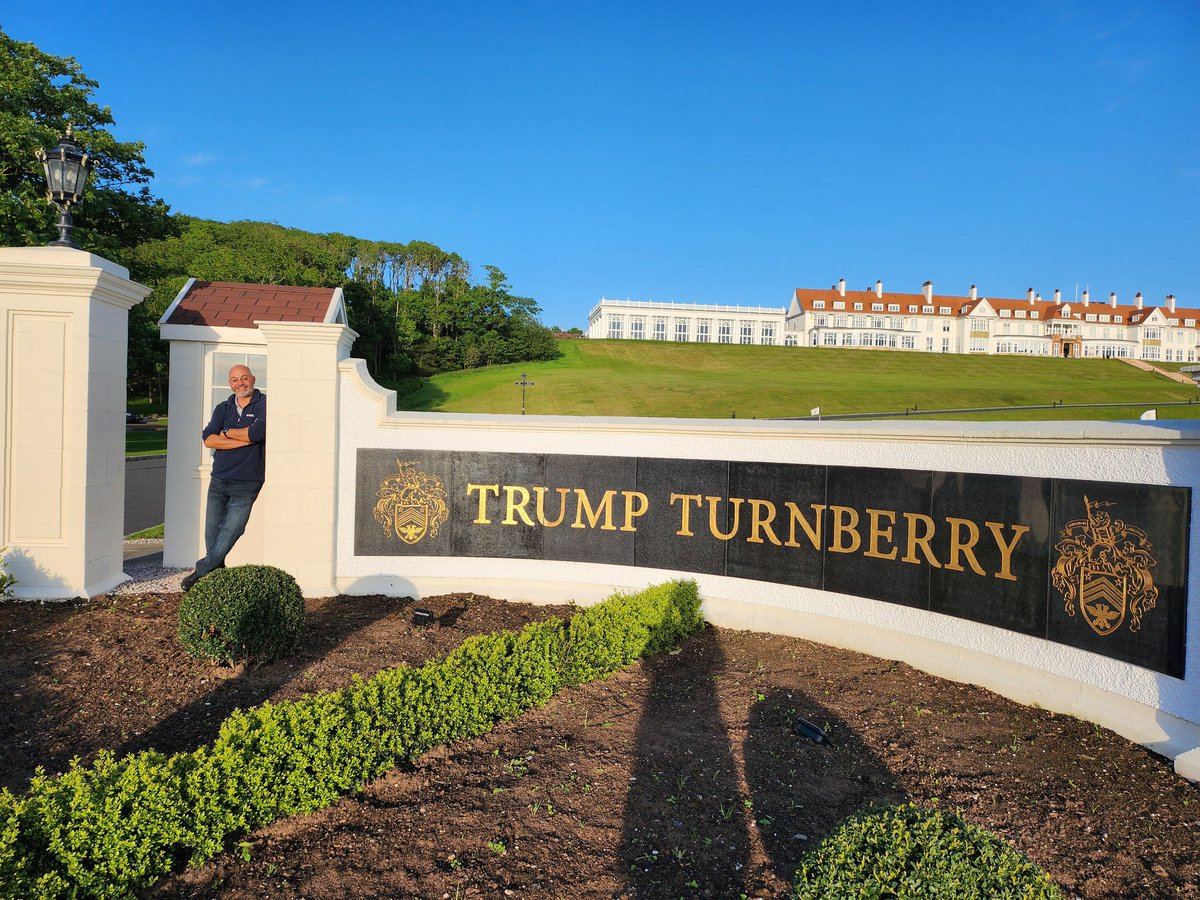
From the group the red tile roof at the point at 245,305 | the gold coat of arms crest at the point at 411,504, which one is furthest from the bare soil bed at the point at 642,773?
the red tile roof at the point at 245,305

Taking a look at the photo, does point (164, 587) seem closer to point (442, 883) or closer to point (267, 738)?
point (267, 738)

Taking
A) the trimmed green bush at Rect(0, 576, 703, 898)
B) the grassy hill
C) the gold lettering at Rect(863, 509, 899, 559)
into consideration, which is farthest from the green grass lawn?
the gold lettering at Rect(863, 509, 899, 559)

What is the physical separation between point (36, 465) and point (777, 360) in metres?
66.0

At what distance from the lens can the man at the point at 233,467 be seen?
7246mm

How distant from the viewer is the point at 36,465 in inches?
282

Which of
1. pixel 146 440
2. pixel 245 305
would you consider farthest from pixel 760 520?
pixel 146 440

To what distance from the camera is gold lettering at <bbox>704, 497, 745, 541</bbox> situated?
7.29m

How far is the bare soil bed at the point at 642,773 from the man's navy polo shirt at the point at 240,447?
1.74m

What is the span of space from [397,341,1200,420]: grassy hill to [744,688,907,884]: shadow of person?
22658mm

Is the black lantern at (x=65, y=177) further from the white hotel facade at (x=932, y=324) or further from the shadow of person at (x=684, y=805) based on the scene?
the white hotel facade at (x=932, y=324)

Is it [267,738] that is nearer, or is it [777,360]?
[267,738]

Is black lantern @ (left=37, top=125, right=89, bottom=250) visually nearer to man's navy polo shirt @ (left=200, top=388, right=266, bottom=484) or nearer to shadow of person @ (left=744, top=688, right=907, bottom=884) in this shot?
man's navy polo shirt @ (left=200, top=388, right=266, bottom=484)

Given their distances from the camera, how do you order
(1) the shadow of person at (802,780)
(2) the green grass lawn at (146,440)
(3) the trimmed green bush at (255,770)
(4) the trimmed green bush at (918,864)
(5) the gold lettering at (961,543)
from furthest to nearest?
(2) the green grass lawn at (146,440)
(5) the gold lettering at (961,543)
(1) the shadow of person at (802,780)
(3) the trimmed green bush at (255,770)
(4) the trimmed green bush at (918,864)

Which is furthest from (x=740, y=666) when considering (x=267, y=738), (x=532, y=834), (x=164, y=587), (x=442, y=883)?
(x=164, y=587)
